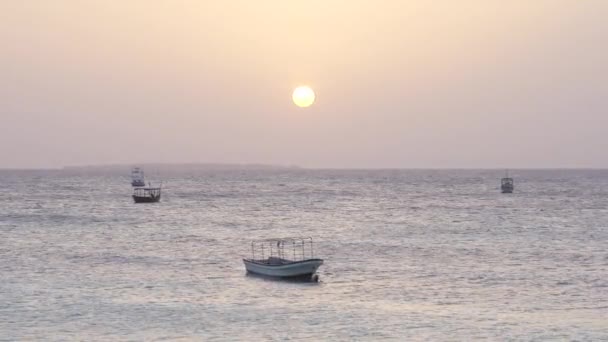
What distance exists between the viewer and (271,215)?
14588cm

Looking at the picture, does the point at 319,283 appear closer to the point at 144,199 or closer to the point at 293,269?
the point at 293,269

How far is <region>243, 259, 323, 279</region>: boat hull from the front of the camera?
213 feet

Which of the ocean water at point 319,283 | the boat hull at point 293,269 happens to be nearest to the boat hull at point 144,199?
the ocean water at point 319,283

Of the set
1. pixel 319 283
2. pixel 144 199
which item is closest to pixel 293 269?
pixel 319 283

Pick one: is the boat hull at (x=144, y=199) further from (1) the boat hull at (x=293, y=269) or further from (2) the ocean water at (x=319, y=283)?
(1) the boat hull at (x=293, y=269)

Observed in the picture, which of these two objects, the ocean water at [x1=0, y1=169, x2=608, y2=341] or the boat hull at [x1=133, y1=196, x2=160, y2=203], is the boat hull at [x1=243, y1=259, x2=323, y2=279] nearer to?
the ocean water at [x1=0, y1=169, x2=608, y2=341]

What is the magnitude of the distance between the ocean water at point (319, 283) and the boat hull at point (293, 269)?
85 centimetres

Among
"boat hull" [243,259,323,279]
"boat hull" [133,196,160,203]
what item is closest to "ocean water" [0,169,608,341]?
"boat hull" [243,259,323,279]

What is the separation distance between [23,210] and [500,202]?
88962 millimetres

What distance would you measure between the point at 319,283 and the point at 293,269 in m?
2.05

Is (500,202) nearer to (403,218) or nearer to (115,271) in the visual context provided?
(403,218)

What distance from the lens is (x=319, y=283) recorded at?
65.1 metres

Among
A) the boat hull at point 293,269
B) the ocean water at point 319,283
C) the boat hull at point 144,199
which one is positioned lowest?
the ocean water at point 319,283

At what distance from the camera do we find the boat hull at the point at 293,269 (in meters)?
64.9
